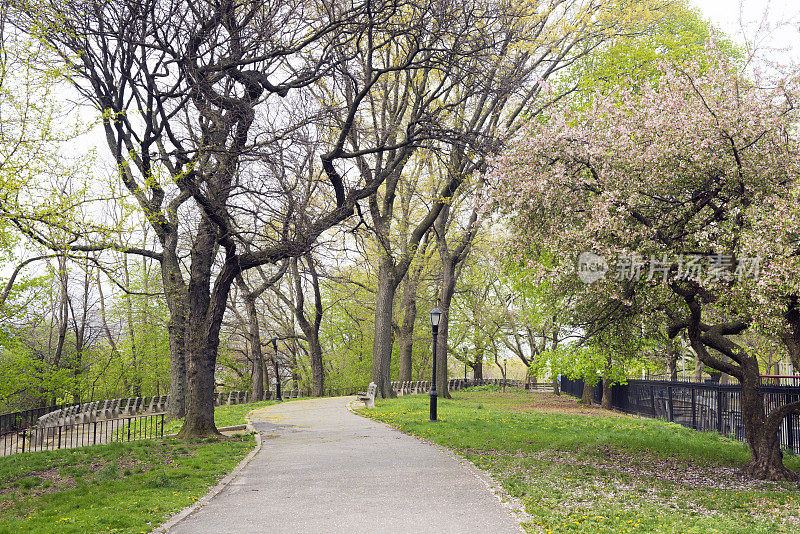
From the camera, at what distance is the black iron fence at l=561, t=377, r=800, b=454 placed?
13094mm

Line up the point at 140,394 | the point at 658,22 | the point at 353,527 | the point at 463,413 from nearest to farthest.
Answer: the point at 353,527 → the point at 463,413 → the point at 658,22 → the point at 140,394

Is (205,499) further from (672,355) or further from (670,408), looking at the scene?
(672,355)

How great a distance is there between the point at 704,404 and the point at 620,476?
9408 millimetres

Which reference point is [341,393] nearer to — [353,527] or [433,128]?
[433,128]

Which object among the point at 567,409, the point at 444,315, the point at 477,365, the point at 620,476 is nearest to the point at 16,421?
the point at 620,476

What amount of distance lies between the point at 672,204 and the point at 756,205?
1331 millimetres

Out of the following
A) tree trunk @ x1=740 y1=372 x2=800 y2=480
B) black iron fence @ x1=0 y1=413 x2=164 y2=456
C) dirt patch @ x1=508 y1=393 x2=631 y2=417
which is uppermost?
tree trunk @ x1=740 y1=372 x2=800 y2=480

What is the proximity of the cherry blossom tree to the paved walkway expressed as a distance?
414 centimetres

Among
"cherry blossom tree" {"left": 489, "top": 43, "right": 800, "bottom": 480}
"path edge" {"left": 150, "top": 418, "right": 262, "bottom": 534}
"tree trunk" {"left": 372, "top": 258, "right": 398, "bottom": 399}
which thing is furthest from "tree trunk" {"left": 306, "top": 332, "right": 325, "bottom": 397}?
"cherry blossom tree" {"left": 489, "top": 43, "right": 800, "bottom": 480}

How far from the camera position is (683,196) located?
10.0 m

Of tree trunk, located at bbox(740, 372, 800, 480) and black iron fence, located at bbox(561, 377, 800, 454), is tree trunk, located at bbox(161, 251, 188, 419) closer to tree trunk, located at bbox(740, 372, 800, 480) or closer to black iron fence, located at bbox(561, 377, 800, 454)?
tree trunk, located at bbox(740, 372, 800, 480)

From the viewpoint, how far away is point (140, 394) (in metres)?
36.6

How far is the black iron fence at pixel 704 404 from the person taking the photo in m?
13.1

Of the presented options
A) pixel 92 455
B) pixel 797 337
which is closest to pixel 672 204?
pixel 797 337
